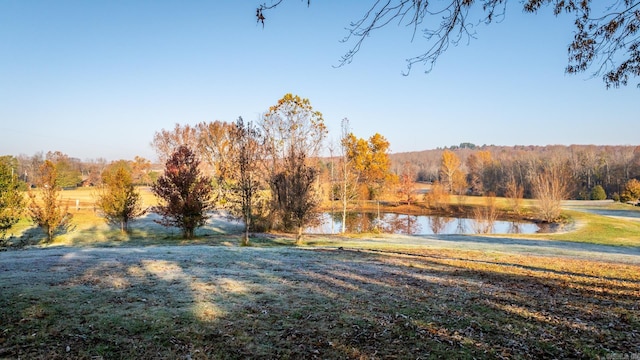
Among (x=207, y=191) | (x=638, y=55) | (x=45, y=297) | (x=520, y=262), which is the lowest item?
(x=520, y=262)

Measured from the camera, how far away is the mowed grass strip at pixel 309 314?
4.29m

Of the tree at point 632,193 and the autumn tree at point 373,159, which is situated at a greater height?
the autumn tree at point 373,159

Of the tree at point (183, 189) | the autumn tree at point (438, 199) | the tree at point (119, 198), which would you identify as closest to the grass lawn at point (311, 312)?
the tree at point (183, 189)

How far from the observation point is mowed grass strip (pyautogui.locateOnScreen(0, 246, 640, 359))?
4.29 m

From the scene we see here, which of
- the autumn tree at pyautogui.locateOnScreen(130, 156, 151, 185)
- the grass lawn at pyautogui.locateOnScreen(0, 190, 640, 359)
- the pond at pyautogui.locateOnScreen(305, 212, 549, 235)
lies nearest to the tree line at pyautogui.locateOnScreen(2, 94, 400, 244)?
the pond at pyautogui.locateOnScreen(305, 212, 549, 235)

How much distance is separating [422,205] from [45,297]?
51.3 meters

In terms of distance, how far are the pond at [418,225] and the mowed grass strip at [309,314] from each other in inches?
911

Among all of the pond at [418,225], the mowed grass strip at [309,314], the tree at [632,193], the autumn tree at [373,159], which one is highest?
the autumn tree at [373,159]

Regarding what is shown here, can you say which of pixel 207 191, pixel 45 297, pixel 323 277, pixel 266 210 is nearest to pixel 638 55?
pixel 323 277

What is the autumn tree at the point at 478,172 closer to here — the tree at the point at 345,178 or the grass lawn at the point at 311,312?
the tree at the point at 345,178

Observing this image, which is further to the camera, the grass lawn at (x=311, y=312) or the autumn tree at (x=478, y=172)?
the autumn tree at (x=478, y=172)

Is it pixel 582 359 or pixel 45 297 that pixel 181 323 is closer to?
pixel 45 297

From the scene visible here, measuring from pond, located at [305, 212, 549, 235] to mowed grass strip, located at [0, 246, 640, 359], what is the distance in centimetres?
2314

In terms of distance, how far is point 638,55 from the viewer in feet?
17.7
